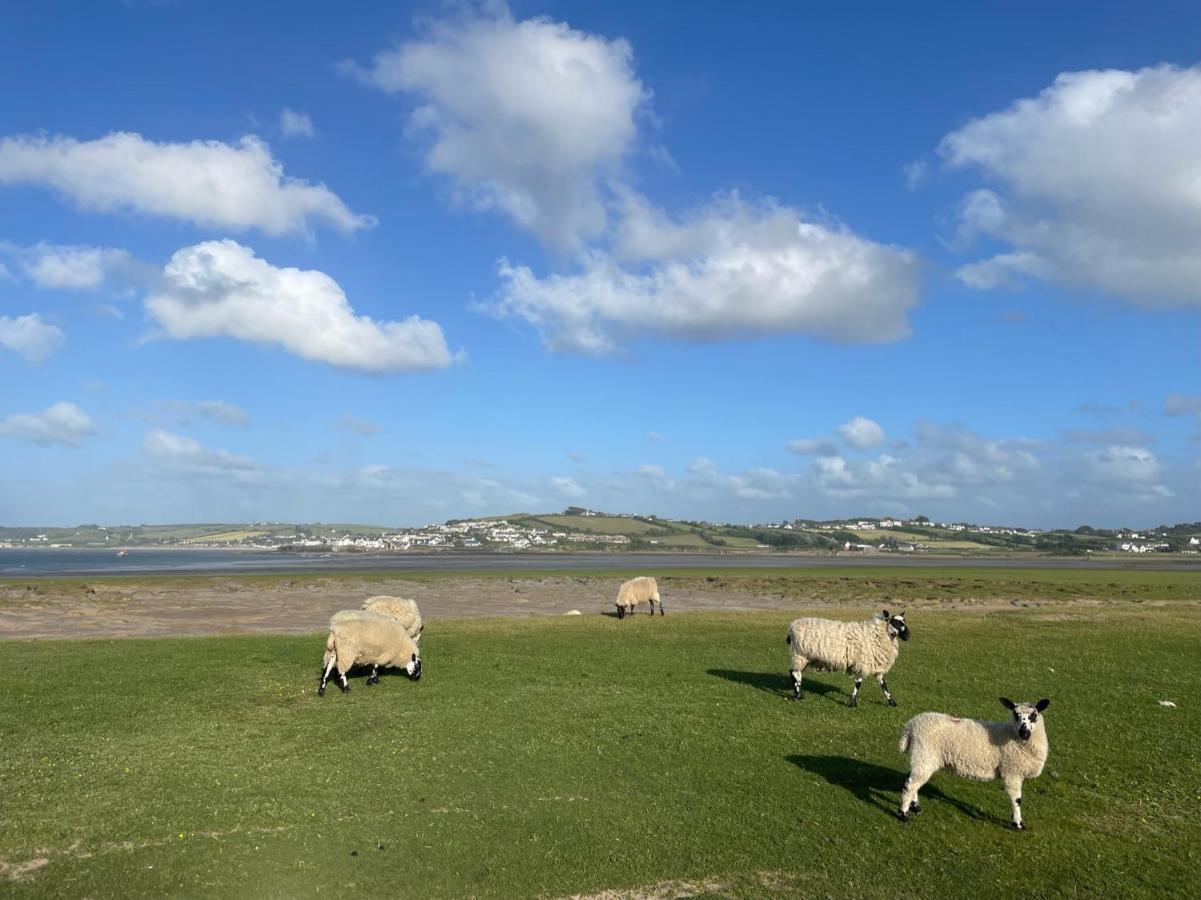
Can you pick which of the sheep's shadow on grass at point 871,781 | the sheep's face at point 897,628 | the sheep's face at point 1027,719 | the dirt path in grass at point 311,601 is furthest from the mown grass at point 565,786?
the dirt path in grass at point 311,601

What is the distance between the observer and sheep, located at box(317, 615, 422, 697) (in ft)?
57.1

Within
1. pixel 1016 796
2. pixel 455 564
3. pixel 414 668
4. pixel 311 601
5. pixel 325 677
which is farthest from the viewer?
pixel 455 564

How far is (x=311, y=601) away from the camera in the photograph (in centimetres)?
5144

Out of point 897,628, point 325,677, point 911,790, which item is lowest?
point 325,677

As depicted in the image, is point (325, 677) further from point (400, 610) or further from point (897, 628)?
point (897, 628)

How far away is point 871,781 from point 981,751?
1948mm

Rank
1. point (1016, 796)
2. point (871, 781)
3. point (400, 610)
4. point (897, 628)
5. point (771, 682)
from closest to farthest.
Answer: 1. point (1016, 796)
2. point (871, 781)
3. point (897, 628)
4. point (771, 682)
5. point (400, 610)

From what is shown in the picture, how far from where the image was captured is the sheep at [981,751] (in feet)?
31.6

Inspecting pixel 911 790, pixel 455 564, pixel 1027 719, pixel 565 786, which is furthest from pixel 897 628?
pixel 455 564

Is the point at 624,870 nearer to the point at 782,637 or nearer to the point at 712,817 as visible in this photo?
the point at 712,817

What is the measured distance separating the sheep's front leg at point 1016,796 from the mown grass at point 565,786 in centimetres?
16

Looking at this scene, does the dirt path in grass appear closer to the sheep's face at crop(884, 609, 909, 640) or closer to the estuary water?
the estuary water

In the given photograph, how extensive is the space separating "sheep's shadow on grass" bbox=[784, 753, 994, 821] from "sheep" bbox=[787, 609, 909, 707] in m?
4.14

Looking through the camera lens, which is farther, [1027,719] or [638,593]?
[638,593]
